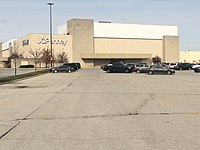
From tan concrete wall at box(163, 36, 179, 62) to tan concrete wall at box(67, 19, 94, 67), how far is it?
2660 cm

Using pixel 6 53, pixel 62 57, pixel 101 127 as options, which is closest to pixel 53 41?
pixel 62 57

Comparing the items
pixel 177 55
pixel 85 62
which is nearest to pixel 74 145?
pixel 85 62

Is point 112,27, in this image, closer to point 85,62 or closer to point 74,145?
point 85,62

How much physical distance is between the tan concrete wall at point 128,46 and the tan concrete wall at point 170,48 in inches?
96.3

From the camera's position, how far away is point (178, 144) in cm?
729

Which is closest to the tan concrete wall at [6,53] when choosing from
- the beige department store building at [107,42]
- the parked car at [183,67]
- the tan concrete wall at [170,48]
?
the beige department store building at [107,42]

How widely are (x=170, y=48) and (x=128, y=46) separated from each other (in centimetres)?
1543

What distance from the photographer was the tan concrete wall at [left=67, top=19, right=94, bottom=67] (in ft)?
387

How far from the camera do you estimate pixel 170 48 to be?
128625 mm

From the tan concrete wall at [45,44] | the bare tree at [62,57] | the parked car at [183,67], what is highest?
the tan concrete wall at [45,44]

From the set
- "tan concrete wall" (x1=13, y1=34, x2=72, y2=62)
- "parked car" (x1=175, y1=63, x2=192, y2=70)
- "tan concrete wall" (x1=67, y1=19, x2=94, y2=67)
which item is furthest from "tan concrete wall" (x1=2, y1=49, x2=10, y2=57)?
"parked car" (x1=175, y1=63, x2=192, y2=70)

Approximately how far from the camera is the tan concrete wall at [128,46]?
122m

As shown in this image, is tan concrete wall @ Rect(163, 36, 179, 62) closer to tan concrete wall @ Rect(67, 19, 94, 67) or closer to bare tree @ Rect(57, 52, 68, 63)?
tan concrete wall @ Rect(67, 19, 94, 67)

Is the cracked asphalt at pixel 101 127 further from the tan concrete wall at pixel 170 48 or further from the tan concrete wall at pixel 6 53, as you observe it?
the tan concrete wall at pixel 6 53
